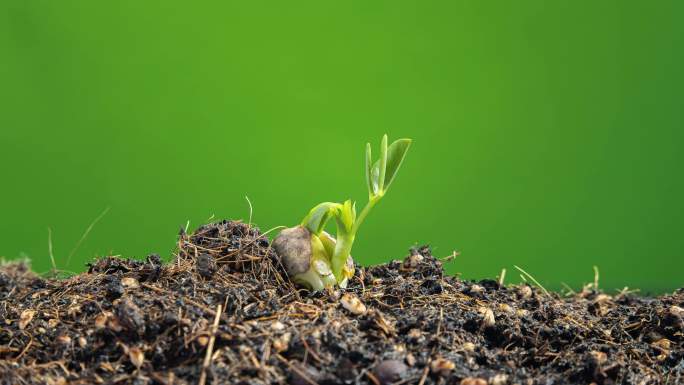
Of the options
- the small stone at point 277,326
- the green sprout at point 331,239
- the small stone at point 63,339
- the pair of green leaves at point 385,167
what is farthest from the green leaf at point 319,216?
the small stone at point 63,339

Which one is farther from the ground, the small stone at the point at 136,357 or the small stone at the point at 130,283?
the small stone at the point at 130,283

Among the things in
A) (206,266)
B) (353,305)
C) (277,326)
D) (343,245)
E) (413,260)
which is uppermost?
(413,260)

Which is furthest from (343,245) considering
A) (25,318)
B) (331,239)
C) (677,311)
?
(677,311)

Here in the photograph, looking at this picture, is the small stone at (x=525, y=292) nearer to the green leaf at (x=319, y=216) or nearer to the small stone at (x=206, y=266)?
the green leaf at (x=319, y=216)

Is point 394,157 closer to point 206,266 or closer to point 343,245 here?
point 343,245

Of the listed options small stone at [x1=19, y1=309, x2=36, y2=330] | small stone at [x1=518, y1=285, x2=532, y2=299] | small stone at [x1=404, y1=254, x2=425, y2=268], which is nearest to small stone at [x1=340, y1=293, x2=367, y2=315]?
small stone at [x1=404, y1=254, x2=425, y2=268]

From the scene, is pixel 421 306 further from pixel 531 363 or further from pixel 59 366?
pixel 59 366

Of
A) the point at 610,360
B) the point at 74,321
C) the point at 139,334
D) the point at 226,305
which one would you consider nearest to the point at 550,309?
the point at 610,360
